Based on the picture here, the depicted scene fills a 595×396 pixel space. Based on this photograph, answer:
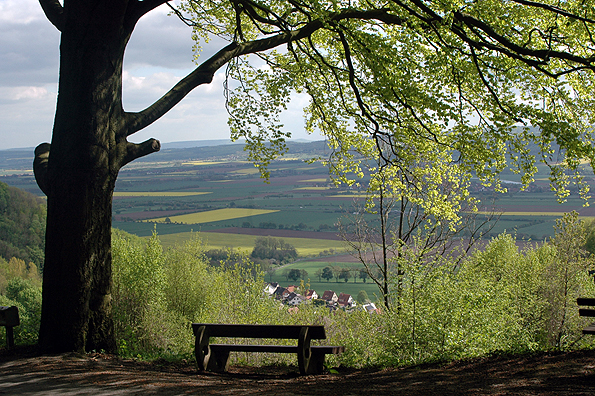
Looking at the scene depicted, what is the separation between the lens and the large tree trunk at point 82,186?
682 centimetres

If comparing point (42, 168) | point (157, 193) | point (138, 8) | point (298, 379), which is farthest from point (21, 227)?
point (298, 379)

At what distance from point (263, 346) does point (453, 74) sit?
5.80 meters

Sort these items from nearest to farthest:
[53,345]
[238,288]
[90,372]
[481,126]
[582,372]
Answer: [582,372] < [90,372] < [53,345] < [481,126] < [238,288]

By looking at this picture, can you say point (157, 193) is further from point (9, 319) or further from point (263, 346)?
point (263, 346)

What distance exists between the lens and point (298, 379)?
22.0 ft

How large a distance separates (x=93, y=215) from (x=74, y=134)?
3.98ft

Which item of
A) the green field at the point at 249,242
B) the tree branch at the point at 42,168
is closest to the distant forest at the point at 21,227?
the green field at the point at 249,242

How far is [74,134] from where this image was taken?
23.3ft

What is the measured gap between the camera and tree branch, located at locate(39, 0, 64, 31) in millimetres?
7859

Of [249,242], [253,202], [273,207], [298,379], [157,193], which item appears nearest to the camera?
[298,379]

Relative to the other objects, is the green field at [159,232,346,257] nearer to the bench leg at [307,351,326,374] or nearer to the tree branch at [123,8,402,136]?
the tree branch at [123,8,402,136]

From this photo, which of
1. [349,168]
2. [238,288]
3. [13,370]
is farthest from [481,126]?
[238,288]

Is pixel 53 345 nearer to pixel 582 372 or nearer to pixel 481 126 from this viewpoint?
pixel 582 372

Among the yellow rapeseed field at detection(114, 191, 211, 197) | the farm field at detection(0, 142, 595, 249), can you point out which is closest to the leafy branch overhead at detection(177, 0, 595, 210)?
the farm field at detection(0, 142, 595, 249)
